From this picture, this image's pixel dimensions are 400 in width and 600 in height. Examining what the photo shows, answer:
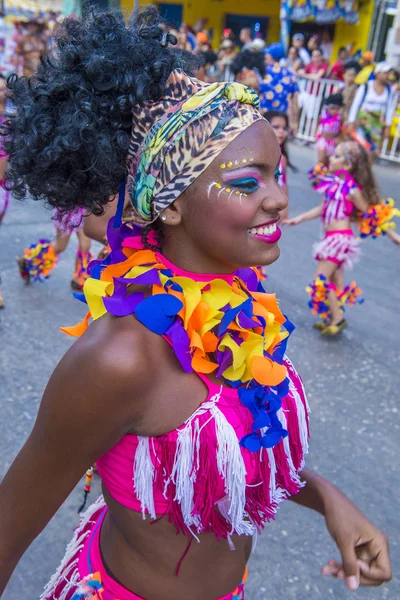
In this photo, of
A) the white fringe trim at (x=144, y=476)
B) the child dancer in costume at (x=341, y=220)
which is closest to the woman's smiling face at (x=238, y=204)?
the white fringe trim at (x=144, y=476)

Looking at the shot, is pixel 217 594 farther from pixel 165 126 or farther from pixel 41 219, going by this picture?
pixel 41 219

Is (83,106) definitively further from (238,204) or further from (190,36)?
(190,36)

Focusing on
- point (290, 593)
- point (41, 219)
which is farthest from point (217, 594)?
point (41, 219)

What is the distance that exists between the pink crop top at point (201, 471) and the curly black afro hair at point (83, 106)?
576 millimetres

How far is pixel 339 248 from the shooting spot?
559cm

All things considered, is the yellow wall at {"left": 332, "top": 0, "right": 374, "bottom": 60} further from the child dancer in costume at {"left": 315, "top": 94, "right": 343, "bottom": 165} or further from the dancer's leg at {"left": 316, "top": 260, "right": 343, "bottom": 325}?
the dancer's leg at {"left": 316, "top": 260, "right": 343, "bottom": 325}

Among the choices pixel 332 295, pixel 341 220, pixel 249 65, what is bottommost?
pixel 332 295

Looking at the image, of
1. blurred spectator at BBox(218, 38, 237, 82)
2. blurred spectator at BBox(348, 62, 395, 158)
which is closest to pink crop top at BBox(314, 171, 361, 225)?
blurred spectator at BBox(348, 62, 395, 158)

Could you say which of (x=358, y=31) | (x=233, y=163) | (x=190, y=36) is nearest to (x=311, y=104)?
(x=190, y=36)

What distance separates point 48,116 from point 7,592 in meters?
2.14

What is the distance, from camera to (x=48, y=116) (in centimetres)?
150

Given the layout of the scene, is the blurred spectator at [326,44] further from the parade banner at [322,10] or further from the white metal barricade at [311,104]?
the white metal barricade at [311,104]

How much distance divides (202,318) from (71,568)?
0.82 meters

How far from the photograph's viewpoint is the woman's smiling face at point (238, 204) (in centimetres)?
148
